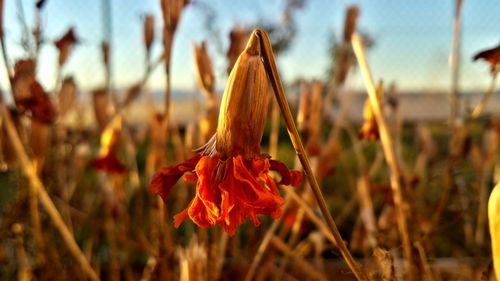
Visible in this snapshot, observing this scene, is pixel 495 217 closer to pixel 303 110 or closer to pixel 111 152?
pixel 303 110

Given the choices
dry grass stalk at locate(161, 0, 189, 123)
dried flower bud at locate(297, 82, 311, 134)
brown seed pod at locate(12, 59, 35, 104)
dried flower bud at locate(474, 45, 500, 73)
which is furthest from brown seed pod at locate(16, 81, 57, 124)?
dried flower bud at locate(474, 45, 500, 73)

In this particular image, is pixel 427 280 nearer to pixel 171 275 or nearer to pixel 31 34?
pixel 171 275

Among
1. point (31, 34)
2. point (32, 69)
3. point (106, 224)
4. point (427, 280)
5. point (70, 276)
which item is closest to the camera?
point (427, 280)

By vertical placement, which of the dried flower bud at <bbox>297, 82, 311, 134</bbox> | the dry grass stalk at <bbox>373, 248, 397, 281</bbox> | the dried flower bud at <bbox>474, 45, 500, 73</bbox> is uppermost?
the dried flower bud at <bbox>474, 45, 500, 73</bbox>

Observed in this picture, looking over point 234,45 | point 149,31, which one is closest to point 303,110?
point 234,45

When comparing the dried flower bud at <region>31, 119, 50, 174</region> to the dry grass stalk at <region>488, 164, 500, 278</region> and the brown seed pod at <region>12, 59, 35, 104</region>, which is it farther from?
the dry grass stalk at <region>488, 164, 500, 278</region>

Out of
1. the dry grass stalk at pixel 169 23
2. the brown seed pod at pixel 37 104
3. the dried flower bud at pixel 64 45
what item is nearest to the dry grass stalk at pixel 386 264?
the dry grass stalk at pixel 169 23

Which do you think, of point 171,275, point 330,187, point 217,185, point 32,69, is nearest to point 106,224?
point 171,275
